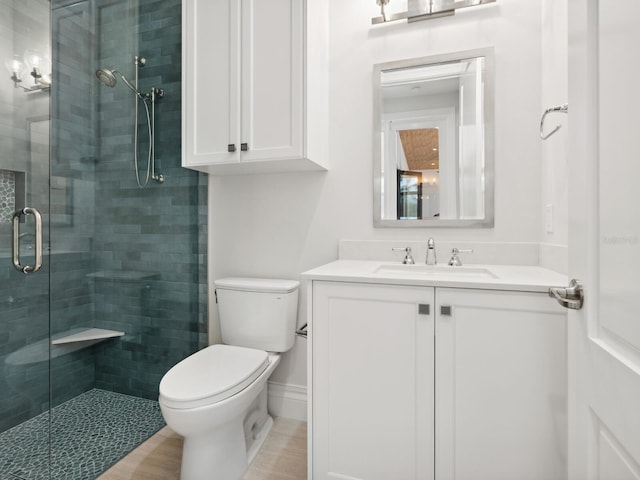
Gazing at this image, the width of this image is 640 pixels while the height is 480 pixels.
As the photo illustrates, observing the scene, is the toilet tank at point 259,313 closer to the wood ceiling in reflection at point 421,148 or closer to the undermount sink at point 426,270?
the undermount sink at point 426,270

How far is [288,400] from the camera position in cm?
191

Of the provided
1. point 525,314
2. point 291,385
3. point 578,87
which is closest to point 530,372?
point 525,314

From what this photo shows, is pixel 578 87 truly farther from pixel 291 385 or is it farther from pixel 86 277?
pixel 86 277

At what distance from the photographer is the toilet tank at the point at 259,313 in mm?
1722

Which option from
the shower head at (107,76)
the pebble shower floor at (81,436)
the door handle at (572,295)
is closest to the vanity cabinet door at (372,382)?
the door handle at (572,295)

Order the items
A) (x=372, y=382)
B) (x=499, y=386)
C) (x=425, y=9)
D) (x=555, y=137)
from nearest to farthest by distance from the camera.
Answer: (x=499, y=386) < (x=372, y=382) < (x=555, y=137) < (x=425, y=9)

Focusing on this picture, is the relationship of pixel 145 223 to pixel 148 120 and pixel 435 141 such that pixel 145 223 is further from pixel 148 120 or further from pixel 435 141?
pixel 435 141

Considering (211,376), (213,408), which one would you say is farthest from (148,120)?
(213,408)

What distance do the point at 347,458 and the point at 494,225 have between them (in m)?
1.20

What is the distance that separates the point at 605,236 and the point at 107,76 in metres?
2.22

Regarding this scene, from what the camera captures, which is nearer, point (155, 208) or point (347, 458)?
point (347, 458)

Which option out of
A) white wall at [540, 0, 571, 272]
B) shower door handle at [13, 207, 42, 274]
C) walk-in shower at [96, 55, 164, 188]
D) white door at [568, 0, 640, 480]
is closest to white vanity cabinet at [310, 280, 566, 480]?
white door at [568, 0, 640, 480]

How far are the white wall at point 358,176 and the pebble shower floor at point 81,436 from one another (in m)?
0.62

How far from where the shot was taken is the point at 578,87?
78 centimetres
